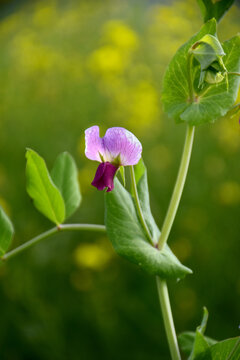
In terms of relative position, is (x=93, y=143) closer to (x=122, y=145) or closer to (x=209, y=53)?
(x=122, y=145)

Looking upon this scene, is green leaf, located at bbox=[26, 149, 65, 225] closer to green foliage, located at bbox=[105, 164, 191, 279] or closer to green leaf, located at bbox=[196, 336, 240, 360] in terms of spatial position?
green foliage, located at bbox=[105, 164, 191, 279]

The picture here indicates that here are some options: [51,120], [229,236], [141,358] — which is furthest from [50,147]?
[141,358]

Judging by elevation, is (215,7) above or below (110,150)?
above

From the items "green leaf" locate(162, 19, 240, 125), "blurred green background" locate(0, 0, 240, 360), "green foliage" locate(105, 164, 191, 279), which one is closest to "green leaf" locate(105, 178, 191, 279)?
"green foliage" locate(105, 164, 191, 279)

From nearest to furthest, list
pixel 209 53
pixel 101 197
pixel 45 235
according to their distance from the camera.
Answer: pixel 209 53, pixel 45 235, pixel 101 197

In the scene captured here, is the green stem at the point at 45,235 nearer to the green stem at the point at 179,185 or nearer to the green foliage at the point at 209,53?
the green stem at the point at 179,185

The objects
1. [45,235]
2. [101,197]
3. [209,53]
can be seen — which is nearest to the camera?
[209,53]

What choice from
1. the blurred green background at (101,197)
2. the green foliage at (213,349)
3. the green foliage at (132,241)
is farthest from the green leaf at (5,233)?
the blurred green background at (101,197)

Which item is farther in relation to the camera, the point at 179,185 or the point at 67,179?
the point at 67,179

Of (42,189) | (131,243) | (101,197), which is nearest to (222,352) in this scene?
(131,243)
